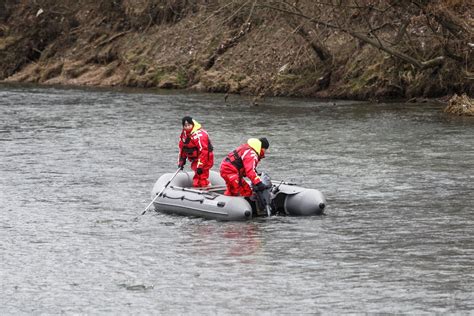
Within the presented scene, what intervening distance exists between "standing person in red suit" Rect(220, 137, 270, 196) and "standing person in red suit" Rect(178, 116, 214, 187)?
1302mm

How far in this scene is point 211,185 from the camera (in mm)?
19375

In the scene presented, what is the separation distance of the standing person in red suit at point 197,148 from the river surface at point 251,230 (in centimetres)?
122

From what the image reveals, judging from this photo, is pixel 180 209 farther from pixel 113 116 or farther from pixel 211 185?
pixel 113 116

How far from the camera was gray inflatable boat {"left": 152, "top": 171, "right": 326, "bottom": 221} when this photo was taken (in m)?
17.5

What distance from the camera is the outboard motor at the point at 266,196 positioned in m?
17.4

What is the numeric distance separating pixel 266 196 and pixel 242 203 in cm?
49

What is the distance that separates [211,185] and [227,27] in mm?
32419

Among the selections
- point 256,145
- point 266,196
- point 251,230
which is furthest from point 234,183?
point 251,230

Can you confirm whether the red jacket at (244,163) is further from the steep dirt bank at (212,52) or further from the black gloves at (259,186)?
the steep dirt bank at (212,52)

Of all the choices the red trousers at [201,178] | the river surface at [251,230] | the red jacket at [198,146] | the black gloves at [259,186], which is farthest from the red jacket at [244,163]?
the red trousers at [201,178]

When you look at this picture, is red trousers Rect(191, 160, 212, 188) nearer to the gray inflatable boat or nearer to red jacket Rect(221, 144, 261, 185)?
the gray inflatable boat


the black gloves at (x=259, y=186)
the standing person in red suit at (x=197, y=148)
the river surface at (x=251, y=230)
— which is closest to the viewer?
the river surface at (x=251, y=230)

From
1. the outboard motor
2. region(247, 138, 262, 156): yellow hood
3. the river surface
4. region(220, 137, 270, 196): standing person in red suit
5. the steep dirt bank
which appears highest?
the steep dirt bank

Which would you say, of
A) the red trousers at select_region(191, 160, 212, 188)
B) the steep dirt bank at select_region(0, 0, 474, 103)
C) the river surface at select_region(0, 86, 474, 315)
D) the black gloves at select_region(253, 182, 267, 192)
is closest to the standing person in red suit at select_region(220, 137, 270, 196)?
the black gloves at select_region(253, 182, 267, 192)
